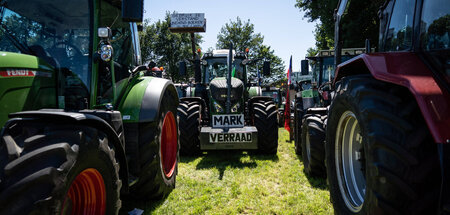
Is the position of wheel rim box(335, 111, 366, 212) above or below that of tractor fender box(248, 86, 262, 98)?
below

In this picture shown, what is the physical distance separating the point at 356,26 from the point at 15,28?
12177mm

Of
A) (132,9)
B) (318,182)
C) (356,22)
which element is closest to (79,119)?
(132,9)

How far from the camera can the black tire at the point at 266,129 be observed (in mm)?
5688

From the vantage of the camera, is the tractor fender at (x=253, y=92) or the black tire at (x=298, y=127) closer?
the black tire at (x=298, y=127)

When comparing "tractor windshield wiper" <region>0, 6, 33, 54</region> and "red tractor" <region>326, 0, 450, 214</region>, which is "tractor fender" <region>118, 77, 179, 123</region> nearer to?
"tractor windshield wiper" <region>0, 6, 33, 54</region>

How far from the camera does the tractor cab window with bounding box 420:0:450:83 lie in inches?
61.0

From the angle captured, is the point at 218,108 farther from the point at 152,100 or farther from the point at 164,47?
the point at 164,47

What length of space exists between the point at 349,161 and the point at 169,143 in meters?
2.38

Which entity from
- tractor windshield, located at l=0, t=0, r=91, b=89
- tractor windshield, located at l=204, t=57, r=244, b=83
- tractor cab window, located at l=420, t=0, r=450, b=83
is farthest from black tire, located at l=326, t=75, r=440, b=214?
tractor windshield, located at l=204, t=57, r=244, b=83

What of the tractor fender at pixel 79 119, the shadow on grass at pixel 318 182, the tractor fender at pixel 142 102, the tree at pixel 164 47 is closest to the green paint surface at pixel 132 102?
the tractor fender at pixel 142 102

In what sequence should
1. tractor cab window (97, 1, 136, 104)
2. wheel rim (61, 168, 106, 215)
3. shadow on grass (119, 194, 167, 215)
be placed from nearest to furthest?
wheel rim (61, 168, 106, 215) < tractor cab window (97, 1, 136, 104) < shadow on grass (119, 194, 167, 215)

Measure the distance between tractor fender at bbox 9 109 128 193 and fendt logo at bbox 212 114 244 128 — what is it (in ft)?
11.6

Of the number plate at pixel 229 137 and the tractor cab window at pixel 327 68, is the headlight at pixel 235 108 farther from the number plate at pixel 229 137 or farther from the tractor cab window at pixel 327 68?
the tractor cab window at pixel 327 68

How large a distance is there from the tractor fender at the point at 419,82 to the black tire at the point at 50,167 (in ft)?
6.11
